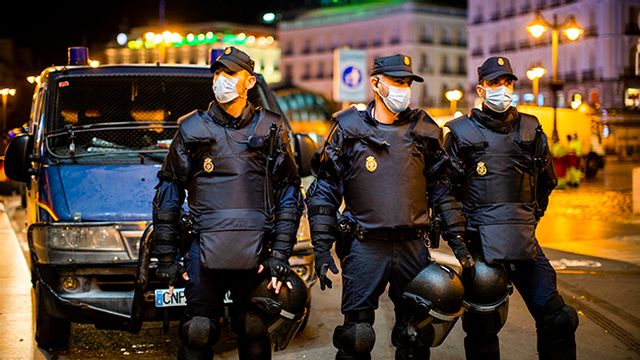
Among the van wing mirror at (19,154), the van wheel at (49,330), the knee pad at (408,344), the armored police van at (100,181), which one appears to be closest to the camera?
the knee pad at (408,344)

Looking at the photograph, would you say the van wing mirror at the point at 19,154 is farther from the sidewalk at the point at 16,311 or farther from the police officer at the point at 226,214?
the police officer at the point at 226,214

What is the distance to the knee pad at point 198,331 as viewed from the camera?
4.89 metres

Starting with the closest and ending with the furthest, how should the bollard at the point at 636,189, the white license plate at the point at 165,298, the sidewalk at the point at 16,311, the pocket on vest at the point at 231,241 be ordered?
the pocket on vest at the point at 231,241 → the white license plate at the point at 165,298 → the sidewalk at the point at 16,311 → the bollard at the point at 636,189

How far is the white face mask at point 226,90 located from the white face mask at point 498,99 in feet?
5.16

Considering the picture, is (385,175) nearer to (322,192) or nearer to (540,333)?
(322,192)

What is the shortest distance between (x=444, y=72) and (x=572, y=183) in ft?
234

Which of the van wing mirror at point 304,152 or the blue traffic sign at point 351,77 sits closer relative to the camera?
the van wing mirror at point 304,152

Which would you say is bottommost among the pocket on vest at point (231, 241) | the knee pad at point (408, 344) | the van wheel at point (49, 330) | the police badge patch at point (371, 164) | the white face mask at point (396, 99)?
the van wheel at point (49, 330)

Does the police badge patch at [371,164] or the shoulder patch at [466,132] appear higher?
the shoulder patch at [466,132]

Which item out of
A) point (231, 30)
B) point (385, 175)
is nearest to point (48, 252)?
point (385, 175)

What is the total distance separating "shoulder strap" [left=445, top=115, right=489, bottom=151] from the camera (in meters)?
5.52

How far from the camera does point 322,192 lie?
5117mm

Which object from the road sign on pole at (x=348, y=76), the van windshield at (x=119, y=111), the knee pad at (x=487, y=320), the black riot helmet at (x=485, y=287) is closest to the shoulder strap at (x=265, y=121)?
the black riot helmet at (x=485, y=287)

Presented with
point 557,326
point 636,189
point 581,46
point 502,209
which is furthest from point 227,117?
point 581,46
